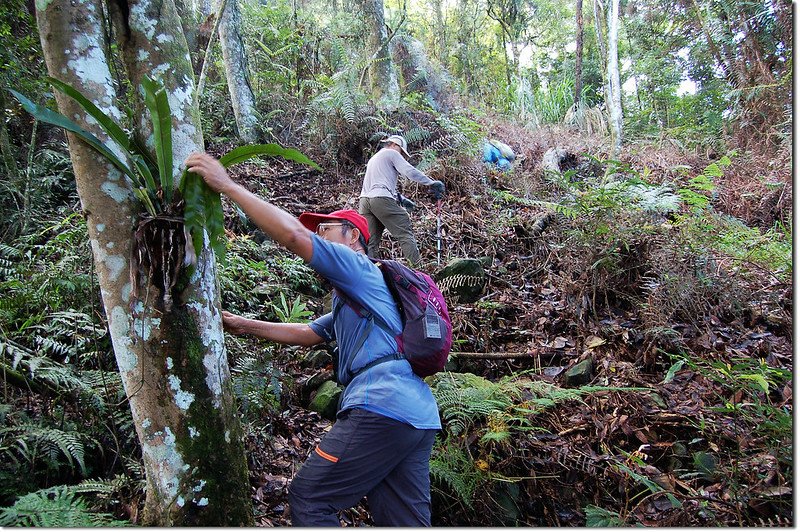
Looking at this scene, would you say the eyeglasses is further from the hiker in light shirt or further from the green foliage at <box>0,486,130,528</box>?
the hiker in light shirt

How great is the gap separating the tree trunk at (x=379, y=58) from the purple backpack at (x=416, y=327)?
9.63 m

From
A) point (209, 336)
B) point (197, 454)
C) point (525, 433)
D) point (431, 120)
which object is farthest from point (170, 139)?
point (431, 120)

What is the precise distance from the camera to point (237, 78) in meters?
10.3

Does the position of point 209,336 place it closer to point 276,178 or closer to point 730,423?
point 730,423

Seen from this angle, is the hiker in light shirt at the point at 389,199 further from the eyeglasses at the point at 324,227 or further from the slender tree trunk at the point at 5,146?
the slender tree trunk at the point at 5,146

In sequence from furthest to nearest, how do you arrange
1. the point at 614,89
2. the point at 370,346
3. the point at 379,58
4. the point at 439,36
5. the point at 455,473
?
1. the point at 439,36
2. the point at 379,58
3. the point at 614,89
4. the point at 455,473
5. the point at 370,346

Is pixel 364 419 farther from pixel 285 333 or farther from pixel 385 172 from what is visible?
pixel 385 172

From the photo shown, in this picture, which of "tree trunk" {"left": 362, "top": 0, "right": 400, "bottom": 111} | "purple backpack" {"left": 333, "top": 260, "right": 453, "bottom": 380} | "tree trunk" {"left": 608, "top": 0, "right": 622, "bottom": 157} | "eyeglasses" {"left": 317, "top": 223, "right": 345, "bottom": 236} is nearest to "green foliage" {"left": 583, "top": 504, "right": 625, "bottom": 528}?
"purple backpack" {"left": 333, "top": 260, "right": 453, "bottom": 380}

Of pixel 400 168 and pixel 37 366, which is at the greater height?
pixel 400 168

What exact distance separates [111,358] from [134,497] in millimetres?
1255

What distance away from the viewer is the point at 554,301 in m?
6.28

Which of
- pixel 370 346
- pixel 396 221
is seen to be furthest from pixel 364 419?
pixel 396 221

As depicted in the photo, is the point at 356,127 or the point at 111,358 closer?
the point at 111,358

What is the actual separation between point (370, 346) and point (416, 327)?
0.91 ft
